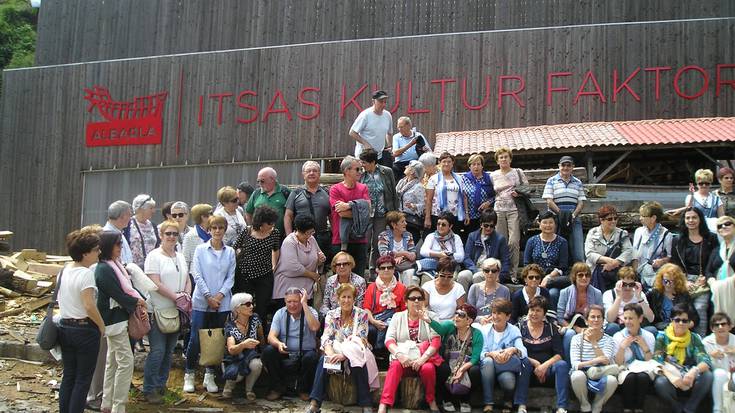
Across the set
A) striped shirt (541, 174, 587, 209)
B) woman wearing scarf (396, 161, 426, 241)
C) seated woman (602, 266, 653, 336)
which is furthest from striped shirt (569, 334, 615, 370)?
woman wearing scarf (396, 161, 426, 241)

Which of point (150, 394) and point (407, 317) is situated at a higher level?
point (407, 317)

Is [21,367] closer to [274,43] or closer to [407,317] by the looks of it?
[407,317]

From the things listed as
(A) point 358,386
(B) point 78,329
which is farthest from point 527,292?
(B) point 78,329

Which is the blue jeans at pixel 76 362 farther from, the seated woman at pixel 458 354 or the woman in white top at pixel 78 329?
the seated woman at pixel 458 354

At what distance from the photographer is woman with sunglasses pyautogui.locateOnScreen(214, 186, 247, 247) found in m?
9.10

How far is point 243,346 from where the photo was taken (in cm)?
Answer: 759

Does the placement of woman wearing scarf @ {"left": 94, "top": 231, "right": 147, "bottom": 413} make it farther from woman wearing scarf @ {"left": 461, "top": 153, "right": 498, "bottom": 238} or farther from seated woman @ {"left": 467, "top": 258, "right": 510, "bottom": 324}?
woman wearing scarf @ {"left": 461, "top": 153, "right": 498, "bottom": 238}

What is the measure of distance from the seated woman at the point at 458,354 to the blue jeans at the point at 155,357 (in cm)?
266

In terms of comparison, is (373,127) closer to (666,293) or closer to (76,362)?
(666,293)

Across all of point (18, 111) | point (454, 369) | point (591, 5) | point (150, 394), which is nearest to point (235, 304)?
point (150, 394)

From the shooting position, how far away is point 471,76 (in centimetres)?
1883

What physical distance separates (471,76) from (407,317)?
40.1ft

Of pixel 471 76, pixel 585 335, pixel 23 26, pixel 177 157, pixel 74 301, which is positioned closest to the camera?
pixel 74 301

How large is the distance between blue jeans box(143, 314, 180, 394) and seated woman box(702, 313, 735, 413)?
5378 mm
